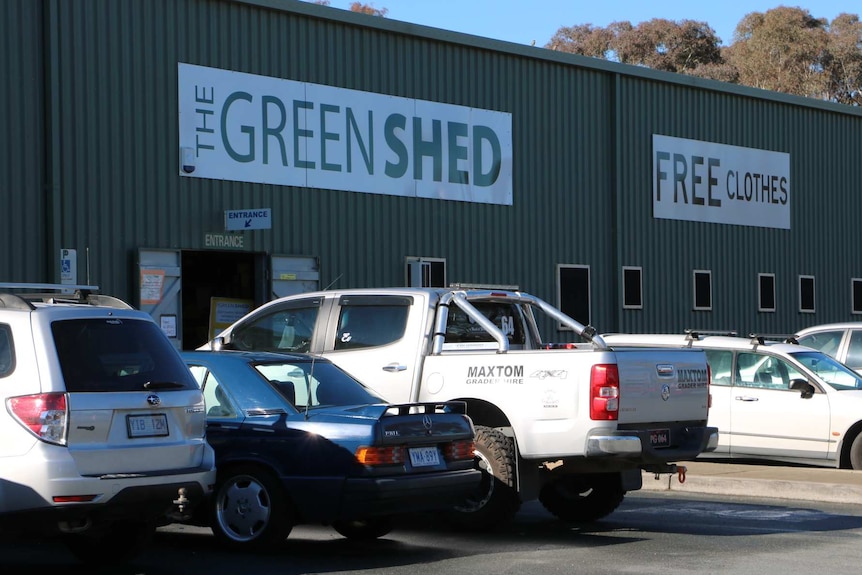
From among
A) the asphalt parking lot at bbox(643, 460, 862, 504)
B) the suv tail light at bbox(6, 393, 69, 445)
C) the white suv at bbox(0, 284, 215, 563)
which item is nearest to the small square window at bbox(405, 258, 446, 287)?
the asphalt parking lot at bbox(643, 460, 862, 504)

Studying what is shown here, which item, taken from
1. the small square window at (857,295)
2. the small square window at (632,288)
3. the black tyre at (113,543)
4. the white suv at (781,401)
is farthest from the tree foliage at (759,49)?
the black tyre at (113,543)

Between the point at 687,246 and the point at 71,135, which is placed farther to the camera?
the point at 687,246

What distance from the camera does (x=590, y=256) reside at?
90.6 feet

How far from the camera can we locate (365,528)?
10.6 meters

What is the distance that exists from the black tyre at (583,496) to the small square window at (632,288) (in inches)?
647

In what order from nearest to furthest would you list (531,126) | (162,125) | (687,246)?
1. (162,125)
2. (531,126)
3. (687,246)

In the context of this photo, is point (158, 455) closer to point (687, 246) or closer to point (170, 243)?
point (170, 243)

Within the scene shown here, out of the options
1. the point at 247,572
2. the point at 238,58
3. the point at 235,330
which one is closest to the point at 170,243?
the point at 238,58

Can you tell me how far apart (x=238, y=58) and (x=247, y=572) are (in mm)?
14033

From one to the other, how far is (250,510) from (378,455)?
109cm

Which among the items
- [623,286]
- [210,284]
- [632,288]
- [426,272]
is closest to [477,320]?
[210,284]

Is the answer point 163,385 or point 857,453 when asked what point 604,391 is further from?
point 857,453

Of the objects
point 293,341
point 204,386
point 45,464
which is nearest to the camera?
point 45,464

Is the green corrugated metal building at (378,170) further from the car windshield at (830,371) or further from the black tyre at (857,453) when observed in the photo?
the black tyre at (857,453)
